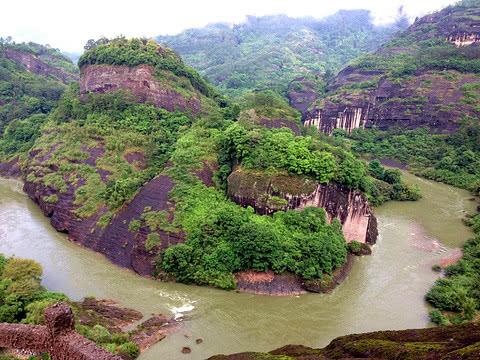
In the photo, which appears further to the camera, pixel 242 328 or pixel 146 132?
pixel 146 132

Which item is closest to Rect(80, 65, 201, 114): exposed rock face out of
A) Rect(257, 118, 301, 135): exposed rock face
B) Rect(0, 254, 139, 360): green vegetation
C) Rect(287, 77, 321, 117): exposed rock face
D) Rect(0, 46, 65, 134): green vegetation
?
Rect(257, 118, 301, 135): exposed rock face

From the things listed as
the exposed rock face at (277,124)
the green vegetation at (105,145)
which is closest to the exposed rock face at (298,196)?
the green vegetation at (105,145)

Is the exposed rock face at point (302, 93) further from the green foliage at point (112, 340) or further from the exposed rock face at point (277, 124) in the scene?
the green foliage at point (112, 340)

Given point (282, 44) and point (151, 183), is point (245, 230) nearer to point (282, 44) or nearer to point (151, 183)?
point (151, 183)

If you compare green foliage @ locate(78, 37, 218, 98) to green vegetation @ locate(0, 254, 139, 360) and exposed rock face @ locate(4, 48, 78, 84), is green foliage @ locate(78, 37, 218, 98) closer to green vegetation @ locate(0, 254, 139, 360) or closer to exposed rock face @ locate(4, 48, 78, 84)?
green vegetation @ locate(0, 254, 139, 360)

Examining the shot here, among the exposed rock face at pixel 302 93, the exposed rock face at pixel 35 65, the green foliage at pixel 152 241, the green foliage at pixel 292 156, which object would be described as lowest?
the green foliage at pixel 152 241

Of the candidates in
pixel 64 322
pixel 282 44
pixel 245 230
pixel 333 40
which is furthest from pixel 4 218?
pixel 333 40
